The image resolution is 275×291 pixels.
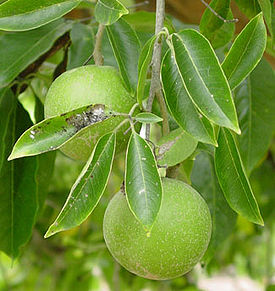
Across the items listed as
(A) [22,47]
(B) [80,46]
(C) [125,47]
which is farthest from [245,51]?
(A) [22,47]

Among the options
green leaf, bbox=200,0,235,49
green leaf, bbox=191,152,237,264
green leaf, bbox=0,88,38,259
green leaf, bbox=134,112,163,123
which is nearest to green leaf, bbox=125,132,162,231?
green leaf, bbox=134,112,163,123

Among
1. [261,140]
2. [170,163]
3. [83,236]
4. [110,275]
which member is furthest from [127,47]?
[83,236]

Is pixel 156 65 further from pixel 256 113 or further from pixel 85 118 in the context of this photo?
pixel 256 113

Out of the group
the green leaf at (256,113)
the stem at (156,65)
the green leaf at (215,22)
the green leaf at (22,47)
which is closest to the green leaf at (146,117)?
the stem at (156,65)

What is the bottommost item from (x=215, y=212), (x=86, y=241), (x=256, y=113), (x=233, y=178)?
(x=86, y=241)

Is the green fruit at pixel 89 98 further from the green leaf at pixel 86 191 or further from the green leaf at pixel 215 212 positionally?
the green leaf at pixel 215 212

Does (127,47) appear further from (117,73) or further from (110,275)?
(110,275)
